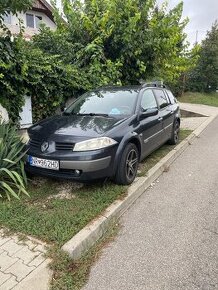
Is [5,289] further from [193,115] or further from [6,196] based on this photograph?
[193,115]

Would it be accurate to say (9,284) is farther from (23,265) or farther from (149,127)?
(149,127)

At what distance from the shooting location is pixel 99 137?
4.05m

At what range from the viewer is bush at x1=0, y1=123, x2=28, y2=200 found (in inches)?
162

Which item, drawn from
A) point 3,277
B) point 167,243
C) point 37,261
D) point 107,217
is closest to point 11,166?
point 107,217

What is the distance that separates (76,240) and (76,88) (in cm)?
510

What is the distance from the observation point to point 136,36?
8.83 meters

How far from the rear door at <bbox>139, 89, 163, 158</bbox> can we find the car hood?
2.19ft

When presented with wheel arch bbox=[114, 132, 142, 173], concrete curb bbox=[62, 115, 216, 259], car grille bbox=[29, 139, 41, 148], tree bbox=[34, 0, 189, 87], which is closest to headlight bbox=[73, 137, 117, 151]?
wheel arch bbox=[114, 132, 142, 173]

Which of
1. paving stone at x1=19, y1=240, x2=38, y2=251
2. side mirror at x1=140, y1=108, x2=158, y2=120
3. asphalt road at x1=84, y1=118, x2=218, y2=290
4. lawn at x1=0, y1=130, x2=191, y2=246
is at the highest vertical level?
side mirror at x1=140, y1=108, x2=158, y2=120

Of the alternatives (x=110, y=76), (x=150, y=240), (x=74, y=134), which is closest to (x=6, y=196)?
(x=74, y=134)

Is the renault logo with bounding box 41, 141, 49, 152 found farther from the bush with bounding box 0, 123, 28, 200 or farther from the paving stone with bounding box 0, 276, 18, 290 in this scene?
the paving stone with bounding box 0, 276, 18, 290

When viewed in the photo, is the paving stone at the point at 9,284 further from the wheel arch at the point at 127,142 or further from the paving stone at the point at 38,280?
the wheel arch at the point at 127,142

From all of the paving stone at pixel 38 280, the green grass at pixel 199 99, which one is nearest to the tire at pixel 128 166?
the paving stone at pixel 38 280

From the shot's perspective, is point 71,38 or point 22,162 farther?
point 71,38
